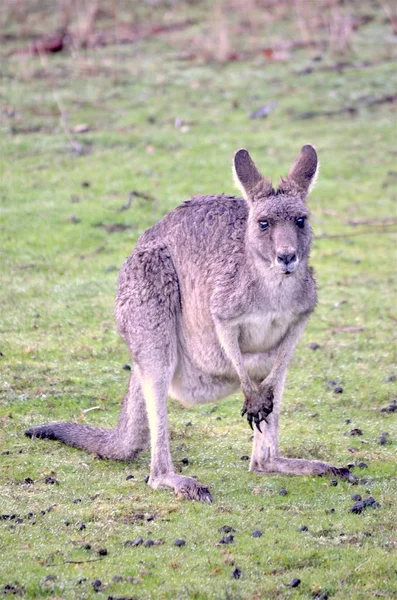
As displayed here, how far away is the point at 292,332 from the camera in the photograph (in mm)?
6098

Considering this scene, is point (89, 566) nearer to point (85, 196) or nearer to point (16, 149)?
point (85, 196)

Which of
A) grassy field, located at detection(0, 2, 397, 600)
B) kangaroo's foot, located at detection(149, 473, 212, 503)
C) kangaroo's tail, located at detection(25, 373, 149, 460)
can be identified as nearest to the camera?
grassy field, located at detection(0, 2, 397, 600)

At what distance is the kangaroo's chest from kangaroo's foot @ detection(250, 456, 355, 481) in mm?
664

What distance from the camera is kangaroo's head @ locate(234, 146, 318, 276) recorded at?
227 inches

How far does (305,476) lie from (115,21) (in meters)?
14.2

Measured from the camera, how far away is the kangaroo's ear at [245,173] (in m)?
6.18

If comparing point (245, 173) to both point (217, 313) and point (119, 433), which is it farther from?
point (119, 433)

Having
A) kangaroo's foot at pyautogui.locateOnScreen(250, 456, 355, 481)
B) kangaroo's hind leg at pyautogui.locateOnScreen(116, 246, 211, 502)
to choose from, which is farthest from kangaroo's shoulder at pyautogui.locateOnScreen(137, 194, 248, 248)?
kangaroo's foot at pyautogui.locateOnScreen(250, 456, 355, 481)

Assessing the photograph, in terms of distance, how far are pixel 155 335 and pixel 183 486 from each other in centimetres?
86

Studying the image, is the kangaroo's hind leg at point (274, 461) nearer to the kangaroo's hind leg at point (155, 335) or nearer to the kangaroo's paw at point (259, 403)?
the kangaroo's paw at point (259, 403)

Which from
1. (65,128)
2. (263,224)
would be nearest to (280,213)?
(263,224)

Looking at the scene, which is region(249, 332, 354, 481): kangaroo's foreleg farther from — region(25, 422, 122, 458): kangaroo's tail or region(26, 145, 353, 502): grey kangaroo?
region(25, 422, 122, 458): kangaroo's tail

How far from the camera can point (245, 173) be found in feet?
20.3

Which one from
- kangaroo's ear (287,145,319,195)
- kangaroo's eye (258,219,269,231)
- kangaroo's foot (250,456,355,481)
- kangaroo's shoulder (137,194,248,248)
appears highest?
kangaroo's ear (287,145,319,195)
